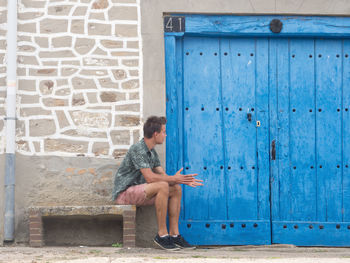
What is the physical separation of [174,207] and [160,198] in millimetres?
256

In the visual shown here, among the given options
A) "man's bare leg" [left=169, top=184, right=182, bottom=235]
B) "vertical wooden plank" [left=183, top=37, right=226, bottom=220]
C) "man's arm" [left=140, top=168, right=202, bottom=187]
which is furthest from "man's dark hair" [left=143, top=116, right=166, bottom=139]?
"vertical wooden plank" [left=183, top=37, right=226, bottom=220]

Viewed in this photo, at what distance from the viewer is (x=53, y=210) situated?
561 centimetres

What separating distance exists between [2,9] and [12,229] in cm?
229

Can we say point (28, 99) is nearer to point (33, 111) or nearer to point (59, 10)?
point (33, 111)

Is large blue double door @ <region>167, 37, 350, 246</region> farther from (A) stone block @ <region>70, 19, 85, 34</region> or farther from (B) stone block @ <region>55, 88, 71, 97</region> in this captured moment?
(B) stone block @ <region>55, 88, 71, 97</region>

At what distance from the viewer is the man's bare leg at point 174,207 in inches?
222

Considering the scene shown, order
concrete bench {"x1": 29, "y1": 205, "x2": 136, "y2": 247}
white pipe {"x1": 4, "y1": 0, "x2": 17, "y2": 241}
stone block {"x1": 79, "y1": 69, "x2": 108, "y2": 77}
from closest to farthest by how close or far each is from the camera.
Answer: concrete bench {"x1": 29, "y1": 205, "x2": 136, "y2": 247} < white pipe {"x1": 4, "y1": 0, "x2": 17, "y2": 241} < stone block {"x1": 79, "y1": 69, "x2": 108, "y2": 77}

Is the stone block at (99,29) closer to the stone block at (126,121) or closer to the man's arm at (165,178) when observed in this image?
the stone block at (126,121)

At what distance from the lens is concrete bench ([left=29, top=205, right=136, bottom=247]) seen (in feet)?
18.3

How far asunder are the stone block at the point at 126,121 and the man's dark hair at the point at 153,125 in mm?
435

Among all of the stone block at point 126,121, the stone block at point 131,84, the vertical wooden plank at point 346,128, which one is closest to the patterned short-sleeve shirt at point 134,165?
the stone block at point 126,121

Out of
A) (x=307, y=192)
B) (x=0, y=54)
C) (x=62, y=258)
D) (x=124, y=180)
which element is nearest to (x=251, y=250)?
(x=307, y=192)

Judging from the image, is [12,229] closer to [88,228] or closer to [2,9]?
[88,228]

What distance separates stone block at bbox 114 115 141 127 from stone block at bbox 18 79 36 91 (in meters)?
0.93
